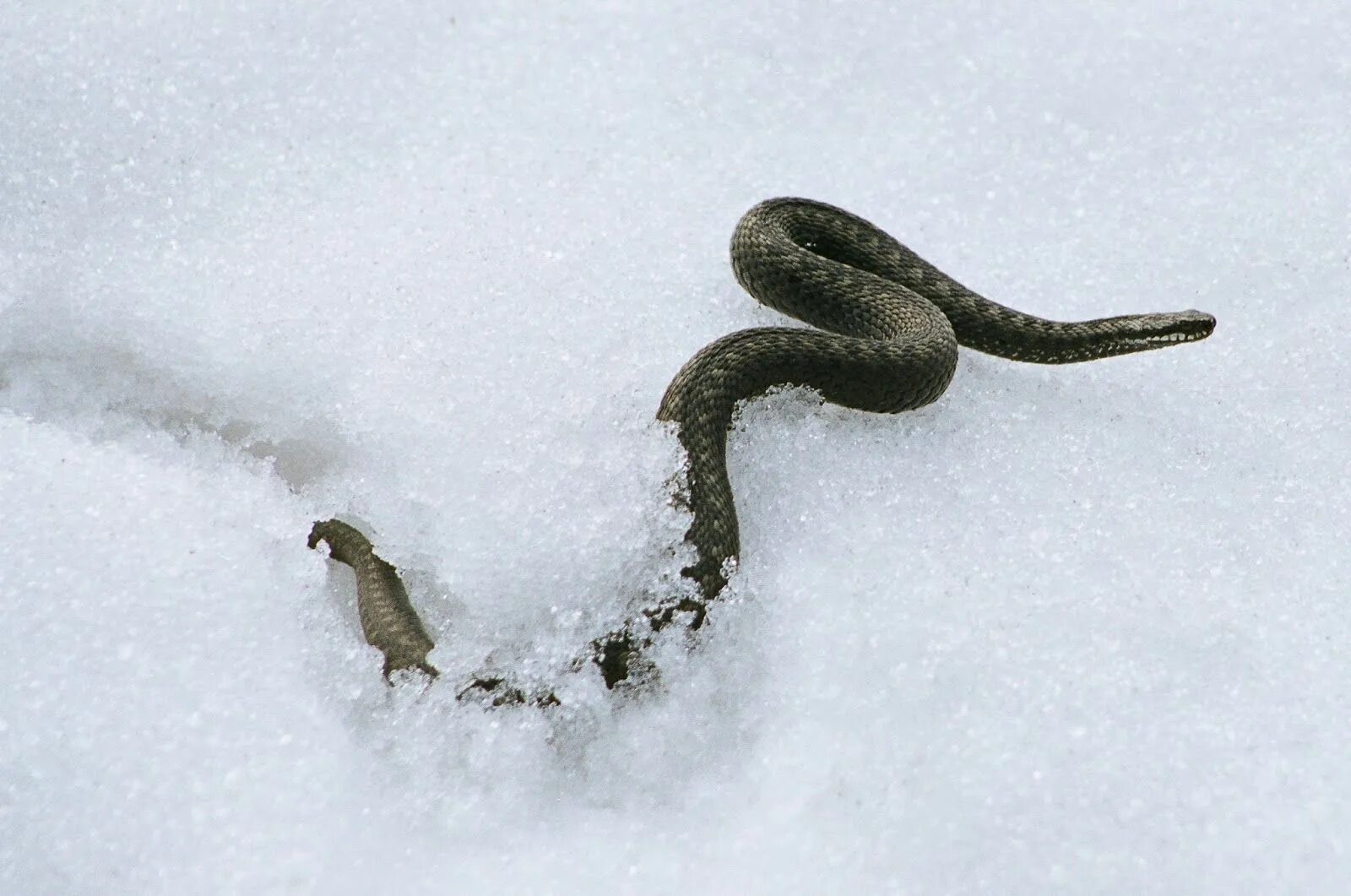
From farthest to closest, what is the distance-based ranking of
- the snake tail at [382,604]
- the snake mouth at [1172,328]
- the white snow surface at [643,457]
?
the snake mouth at [1172,328] → the snake tail at [382,604] → the white snow surface at [643,457]

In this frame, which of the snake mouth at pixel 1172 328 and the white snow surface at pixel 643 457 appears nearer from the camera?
the white snow surface at pixel 643 457

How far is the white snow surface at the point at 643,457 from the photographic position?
196 centimetres

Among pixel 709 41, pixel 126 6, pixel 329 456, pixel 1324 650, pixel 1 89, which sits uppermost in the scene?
pixel 126 6

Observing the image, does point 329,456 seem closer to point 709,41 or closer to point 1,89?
point 1,89

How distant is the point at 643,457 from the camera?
2350mm

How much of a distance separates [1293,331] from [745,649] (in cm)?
166

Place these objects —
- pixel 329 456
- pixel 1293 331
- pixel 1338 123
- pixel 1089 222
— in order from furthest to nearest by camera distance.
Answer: pixel 1338 123, pixel 1089 222, pixel 1293 331, pixel 329 456

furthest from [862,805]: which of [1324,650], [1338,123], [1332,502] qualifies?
[1338,123]

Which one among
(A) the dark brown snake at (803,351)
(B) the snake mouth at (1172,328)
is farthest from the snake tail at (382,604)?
(B) the snake mouth at (1172,328)

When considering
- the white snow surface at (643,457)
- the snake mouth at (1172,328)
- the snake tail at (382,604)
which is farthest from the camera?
the snake mouth at (1172,328)

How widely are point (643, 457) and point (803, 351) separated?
0.44m

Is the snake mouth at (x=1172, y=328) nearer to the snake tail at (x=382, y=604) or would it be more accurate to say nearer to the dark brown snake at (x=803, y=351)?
the dark brown snake at (x=803, y=351)

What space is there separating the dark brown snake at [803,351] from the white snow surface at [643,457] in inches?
2.2

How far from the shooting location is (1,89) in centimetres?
302
